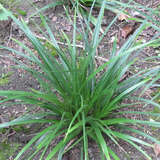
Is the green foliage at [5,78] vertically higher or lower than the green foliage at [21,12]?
lower

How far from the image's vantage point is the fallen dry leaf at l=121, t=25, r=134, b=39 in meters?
2.27

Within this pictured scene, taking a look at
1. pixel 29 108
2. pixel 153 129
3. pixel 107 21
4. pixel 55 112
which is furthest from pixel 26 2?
pixel 153 129

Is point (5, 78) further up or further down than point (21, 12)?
further down

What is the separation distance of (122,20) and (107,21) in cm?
16

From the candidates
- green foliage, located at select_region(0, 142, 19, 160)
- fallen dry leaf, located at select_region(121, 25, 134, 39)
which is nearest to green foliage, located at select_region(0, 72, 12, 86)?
green foliage, located at select_region(0, 142, 19, 160)

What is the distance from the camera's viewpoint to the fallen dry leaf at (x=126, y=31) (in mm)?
2272

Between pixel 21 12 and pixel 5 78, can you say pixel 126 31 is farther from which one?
pixel 5 78

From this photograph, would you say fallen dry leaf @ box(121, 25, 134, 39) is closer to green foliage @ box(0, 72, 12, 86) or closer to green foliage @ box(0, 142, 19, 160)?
green foliage @ box(0, 72, 12, 86)

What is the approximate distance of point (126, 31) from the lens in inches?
90.0

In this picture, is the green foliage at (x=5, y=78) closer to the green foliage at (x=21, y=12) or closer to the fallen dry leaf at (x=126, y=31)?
the green foliage at (x=21, y=12)

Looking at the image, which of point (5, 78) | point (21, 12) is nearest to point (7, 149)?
point (5, 78)

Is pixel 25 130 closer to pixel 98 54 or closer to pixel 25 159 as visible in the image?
pixel 25 159

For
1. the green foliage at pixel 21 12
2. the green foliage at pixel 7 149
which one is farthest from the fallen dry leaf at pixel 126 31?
the green foliage at pixel 7 149

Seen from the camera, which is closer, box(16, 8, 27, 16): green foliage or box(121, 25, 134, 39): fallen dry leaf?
box(121, 25, 134, 39): fallen dry leaf
